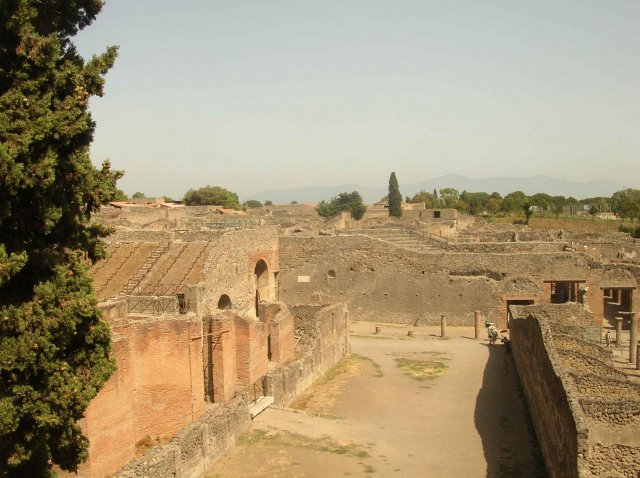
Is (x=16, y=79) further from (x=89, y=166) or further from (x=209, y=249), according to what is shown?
(x=209, y=249)

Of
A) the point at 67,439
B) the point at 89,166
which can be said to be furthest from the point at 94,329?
the point at 89,166

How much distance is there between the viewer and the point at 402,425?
16.7 metres

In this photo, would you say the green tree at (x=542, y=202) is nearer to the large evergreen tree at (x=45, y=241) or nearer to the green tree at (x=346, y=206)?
the green tree at (x=346, y=206)

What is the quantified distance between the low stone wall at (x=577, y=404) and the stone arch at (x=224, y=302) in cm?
907

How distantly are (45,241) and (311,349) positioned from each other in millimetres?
12588

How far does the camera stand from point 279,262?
31.1m

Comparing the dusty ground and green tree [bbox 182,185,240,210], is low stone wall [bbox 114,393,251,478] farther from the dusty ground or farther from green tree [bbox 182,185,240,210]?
green tree [bbox 182,185,240,210]

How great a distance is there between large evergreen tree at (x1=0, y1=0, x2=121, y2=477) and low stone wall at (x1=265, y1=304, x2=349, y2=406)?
8.71m

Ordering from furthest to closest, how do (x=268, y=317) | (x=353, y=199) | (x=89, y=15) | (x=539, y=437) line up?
(x=353, y=199)
(x=268, y=317)
(x=539, y=437)
(x=89, y=15)

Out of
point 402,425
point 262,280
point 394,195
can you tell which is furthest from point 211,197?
point 402,425

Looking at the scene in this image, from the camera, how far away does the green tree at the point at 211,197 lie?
80062mm

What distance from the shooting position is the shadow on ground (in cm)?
1329

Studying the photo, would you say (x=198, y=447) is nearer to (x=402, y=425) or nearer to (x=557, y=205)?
(x=402, y=425)

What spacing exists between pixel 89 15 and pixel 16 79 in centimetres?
186
